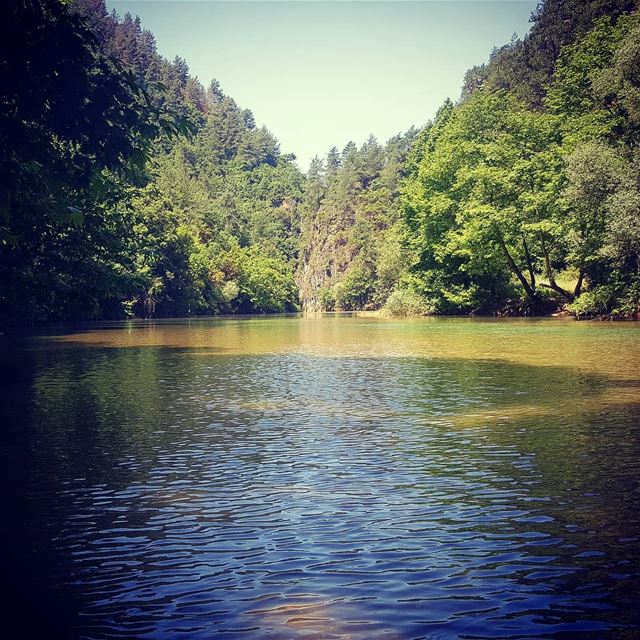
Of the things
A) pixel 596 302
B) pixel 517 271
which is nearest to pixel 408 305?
pixel 517 271

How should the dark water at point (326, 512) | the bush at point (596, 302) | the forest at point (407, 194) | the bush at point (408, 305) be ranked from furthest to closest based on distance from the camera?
the bush at point (408, 305)
the bush at point (596, 302)
the forest at point (407, 194)
the dark water at point (326, 512)

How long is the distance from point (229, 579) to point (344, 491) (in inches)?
139

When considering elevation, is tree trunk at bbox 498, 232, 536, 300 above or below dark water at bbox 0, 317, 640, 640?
above

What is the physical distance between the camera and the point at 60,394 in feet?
71.7

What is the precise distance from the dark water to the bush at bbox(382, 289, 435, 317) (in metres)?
66.4

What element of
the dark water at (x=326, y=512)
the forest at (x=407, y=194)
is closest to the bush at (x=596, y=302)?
the forest at (x=407, y=194)

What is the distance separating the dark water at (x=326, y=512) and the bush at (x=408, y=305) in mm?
66417

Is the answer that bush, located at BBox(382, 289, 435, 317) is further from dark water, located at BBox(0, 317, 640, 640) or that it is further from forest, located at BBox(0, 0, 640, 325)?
dark water, located at BBox(0, 317, 640, 640)

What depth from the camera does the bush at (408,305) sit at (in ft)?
290

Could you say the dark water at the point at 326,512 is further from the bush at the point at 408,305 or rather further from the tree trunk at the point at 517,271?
the bush at the point at 408,305

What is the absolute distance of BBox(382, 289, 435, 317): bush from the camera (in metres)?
88.2

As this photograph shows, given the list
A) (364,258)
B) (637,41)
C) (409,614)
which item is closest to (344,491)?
(409,614)

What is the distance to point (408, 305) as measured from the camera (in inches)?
3514

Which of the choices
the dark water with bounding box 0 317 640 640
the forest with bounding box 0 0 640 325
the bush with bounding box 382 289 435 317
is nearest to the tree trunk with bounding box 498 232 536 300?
the forest with bounding box 0 0 640 325
